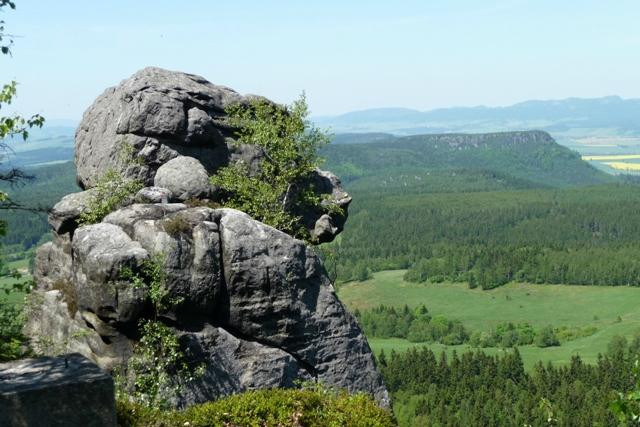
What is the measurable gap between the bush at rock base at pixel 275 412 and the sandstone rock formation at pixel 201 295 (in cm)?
702

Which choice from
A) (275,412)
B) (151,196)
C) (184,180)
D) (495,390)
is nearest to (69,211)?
(151,196)

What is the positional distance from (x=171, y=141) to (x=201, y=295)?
9759mm

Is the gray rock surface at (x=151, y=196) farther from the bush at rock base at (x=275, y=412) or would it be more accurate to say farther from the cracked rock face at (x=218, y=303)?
the bush at rock base at (x=275, y=412)

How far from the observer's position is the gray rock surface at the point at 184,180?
91.7 ft

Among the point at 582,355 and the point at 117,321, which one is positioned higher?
the point at 117,321

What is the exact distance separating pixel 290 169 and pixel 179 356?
1067 cm

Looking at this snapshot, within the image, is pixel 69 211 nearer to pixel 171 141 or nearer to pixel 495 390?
pixel 171 141

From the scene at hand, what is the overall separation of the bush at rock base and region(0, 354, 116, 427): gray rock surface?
2682 millimetres

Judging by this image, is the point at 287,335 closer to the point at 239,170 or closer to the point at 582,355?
the point at 239,170

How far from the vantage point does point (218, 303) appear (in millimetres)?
23859

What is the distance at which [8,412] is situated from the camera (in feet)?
35.7

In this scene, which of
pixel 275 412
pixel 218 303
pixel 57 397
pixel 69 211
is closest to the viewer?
pixel 57 397

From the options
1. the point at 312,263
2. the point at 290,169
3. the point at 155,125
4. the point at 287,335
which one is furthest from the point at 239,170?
the point at 287,335

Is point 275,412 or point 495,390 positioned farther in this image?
point 495,390
